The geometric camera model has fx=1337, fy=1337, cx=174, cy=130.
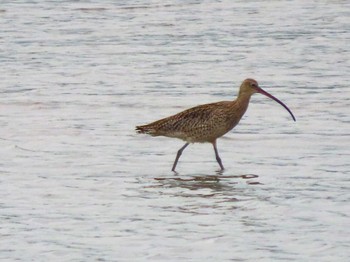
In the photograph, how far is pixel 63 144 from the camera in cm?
1440

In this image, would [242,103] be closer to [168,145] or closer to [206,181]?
[206,181]

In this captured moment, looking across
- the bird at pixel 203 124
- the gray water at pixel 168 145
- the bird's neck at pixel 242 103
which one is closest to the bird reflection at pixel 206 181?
the gray water at pixel 168 145

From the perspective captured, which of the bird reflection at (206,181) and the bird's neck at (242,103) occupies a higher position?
the bird's neck at (242,103)

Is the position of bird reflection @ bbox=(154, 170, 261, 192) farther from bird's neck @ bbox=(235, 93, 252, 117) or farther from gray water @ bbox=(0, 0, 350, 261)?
bird's neck @ bbox=(235, 93, 252, 117)

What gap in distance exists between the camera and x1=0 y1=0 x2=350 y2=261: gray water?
1015 cm

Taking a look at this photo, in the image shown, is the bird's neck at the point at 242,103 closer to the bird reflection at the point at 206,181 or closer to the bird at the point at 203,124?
the bird at the point at 203,124

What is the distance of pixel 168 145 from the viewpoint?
14.6 metres

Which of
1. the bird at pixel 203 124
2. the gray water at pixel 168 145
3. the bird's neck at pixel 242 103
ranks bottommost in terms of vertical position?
the gray water at pixel 168 145

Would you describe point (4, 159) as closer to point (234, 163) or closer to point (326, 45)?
point (234, 163)

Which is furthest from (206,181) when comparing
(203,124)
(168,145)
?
(168,145)

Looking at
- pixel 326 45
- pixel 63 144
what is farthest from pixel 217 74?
pixel 63 144

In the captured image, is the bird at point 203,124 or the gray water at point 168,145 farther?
the bird at point 203,124

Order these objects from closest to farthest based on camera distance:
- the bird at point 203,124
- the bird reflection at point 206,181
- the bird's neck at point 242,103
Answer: the bird reflection at point 206,181, the bird at point 203,124, the bird's neck at point 242,103

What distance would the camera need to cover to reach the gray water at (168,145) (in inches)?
400
